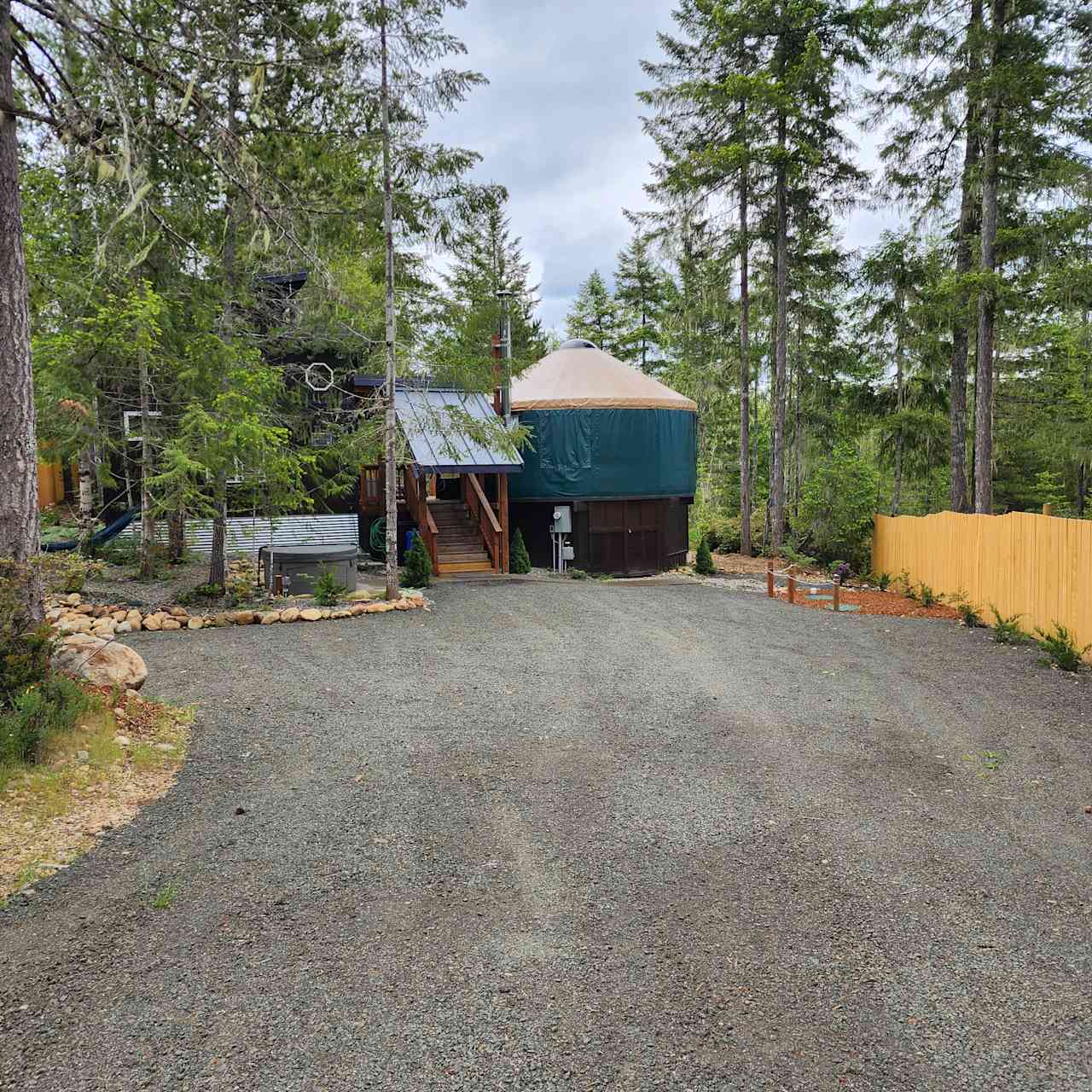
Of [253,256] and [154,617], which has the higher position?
[253,256]

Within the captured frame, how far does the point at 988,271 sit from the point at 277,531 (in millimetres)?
13266

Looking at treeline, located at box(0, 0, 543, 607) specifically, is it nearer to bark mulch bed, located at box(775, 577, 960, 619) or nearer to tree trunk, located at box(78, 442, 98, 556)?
tree trunk, located at box(78, 442, 98, 556)

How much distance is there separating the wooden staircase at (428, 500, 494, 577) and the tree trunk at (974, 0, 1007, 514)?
8.59 metres

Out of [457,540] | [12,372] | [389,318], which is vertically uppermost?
[389,318]

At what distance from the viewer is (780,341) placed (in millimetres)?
16734

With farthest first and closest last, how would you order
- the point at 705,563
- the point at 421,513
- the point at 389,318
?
the point at 705,563 → the point at 421,513 → the point at 389,318

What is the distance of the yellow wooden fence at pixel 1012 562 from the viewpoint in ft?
25.6

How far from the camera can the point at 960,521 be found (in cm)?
1098

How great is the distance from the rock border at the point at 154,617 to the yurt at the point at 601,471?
799 centimetres

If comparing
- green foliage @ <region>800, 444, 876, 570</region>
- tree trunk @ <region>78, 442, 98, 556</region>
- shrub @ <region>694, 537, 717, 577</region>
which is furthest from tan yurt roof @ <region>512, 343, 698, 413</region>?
tree trunk @ <region>78, 442, 98, 556</region>

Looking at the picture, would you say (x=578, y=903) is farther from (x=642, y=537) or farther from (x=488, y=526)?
(x=642, y=537)

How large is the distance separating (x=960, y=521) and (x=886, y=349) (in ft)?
31.3

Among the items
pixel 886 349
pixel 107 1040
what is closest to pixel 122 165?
pixel 107 1040

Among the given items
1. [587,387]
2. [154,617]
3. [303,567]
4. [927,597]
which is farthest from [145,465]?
[927,597]
